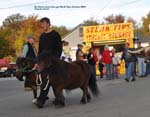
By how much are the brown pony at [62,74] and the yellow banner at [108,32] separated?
78.8ft

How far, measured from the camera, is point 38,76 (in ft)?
39.6

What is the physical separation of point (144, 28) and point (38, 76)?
88706 millimetres

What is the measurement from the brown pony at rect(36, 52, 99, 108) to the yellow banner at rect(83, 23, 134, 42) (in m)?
24.0

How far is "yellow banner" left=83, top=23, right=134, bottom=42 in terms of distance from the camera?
36250mm

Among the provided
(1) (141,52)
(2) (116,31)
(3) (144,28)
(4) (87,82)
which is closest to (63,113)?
(4) (87,82)

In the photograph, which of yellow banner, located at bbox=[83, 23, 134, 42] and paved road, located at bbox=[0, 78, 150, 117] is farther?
yellow banner, located at bbox=[83, 23, 134, 42]

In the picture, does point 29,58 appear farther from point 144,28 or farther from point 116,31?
point 144,28

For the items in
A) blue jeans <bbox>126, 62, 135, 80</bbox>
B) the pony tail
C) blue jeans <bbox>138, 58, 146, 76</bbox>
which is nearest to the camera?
the pony tail

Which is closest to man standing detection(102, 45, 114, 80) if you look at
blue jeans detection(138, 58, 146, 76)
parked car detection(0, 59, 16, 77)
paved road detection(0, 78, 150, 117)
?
blue jeans detection(138, 58, 146, 76)

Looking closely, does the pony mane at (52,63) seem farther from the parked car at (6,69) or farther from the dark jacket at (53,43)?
the parked car at (6,69)

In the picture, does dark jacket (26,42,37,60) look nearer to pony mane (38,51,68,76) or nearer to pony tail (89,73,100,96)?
pony tail (89,73,100,96)

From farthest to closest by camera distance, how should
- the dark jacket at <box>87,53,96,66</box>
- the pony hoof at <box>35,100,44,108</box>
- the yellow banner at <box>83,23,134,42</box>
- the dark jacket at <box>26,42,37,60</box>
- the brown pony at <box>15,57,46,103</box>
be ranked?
1. the yellow banner at <box>83,23,134,42</box>
2. the dark jacket at <box>87,53,96,66</box>
3. the dark jacket at <box>26,42,37,60</box>
4. the brown pony at <box>15,57,46,103</box>
5. the pony hoof at <box>35,100,44,108</box>

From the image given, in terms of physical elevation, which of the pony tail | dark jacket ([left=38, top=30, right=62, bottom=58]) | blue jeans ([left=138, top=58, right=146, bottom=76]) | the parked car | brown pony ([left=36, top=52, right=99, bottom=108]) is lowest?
the parked car

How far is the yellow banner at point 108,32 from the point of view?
36250 mm
